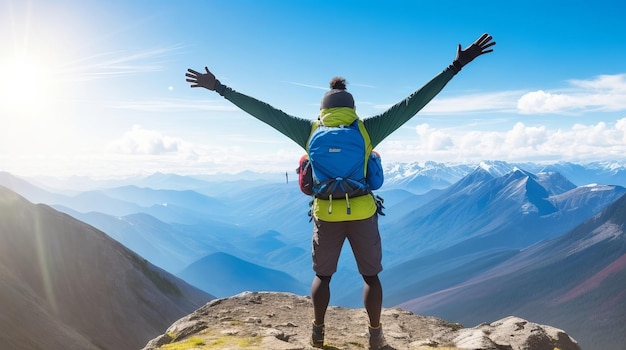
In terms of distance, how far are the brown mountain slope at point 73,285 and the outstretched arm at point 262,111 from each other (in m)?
102

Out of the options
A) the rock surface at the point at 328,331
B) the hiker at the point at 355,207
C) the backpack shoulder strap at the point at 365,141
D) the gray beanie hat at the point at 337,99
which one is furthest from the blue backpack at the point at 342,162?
the rock surface at the point at 328,331

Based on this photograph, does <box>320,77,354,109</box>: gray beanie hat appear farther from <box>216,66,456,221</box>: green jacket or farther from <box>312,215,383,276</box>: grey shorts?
<box>312,215,383,276</box>: grey shorts

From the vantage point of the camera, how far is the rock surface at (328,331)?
10703 millimetres

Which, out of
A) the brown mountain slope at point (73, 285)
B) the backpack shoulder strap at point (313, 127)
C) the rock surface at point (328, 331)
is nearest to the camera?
the backpack shoulder strap at point (313, 127)

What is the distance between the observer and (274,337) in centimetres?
1101

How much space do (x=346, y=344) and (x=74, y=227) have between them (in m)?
153

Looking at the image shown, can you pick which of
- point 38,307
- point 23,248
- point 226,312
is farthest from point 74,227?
point 226,312

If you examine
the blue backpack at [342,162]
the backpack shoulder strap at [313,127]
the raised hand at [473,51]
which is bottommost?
the blue backpack at [342,162]

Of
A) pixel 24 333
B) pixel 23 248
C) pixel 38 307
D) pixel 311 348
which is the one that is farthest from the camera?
pixel 23 248

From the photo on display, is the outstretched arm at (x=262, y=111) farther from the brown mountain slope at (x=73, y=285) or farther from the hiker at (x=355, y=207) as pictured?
the brown mountain slope at (x=73, y=285)

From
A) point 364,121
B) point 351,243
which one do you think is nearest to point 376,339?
point 351,243

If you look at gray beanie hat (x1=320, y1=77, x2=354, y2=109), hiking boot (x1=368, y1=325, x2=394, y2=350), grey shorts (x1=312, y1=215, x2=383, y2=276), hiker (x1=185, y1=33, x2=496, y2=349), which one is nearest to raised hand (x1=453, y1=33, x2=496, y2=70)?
hiker (x1=185, y1=33, x2=496, y2=349)

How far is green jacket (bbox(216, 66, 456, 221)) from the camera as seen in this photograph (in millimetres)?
8680

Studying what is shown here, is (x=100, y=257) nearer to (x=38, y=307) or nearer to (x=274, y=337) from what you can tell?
(x=38, y=307)
